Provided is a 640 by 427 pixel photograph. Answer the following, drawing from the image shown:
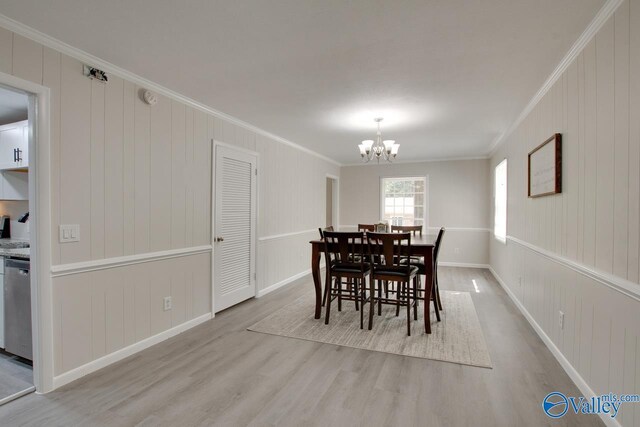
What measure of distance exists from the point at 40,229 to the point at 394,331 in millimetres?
3040

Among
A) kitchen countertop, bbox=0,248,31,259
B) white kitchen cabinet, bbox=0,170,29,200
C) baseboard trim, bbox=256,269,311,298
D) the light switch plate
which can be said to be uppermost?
white kitchen cabinet, bbox=0,170,29,200

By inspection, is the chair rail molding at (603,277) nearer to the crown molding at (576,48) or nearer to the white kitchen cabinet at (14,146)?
the crown molding at (576,48)

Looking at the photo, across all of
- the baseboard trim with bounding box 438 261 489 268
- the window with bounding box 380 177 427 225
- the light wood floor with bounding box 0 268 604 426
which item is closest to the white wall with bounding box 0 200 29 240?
the light wood floor with bounding box 0 268 604 426

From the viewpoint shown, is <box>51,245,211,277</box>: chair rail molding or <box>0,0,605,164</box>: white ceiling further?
<box>51,245,211,277</box>: chair rail molding

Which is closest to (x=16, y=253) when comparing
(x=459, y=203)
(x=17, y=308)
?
(x=17, y=308)

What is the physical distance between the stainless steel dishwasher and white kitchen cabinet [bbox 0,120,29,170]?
41.8 inches

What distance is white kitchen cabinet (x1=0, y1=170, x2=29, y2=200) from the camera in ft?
10.7

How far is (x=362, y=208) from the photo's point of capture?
25.3 ft

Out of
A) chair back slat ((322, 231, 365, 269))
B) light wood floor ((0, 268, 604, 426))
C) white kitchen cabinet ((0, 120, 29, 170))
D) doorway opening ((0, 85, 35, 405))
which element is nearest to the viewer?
light wood floor ((0, 268, 604, 426))

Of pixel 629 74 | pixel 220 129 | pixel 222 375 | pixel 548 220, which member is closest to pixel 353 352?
pixel 222 375

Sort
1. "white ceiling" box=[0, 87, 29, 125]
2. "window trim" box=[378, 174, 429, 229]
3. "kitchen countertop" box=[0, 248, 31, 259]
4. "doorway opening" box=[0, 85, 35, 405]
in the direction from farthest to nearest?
"window trim" box=[378, 174, 429, 229]
"white ceiling" box=[0, 87, 29, 125]
"kitchen countertop" box=[0, 248, 31, 259]
"doorway opening" box=[0, 85, 35, 405]

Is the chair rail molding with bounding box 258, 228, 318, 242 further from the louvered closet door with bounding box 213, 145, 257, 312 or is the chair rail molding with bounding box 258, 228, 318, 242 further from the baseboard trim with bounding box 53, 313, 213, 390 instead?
the baseboard trim with bounding box 53, 313, 213, 390

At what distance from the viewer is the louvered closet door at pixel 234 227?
3740mm

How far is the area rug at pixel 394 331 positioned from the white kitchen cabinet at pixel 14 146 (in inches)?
107
